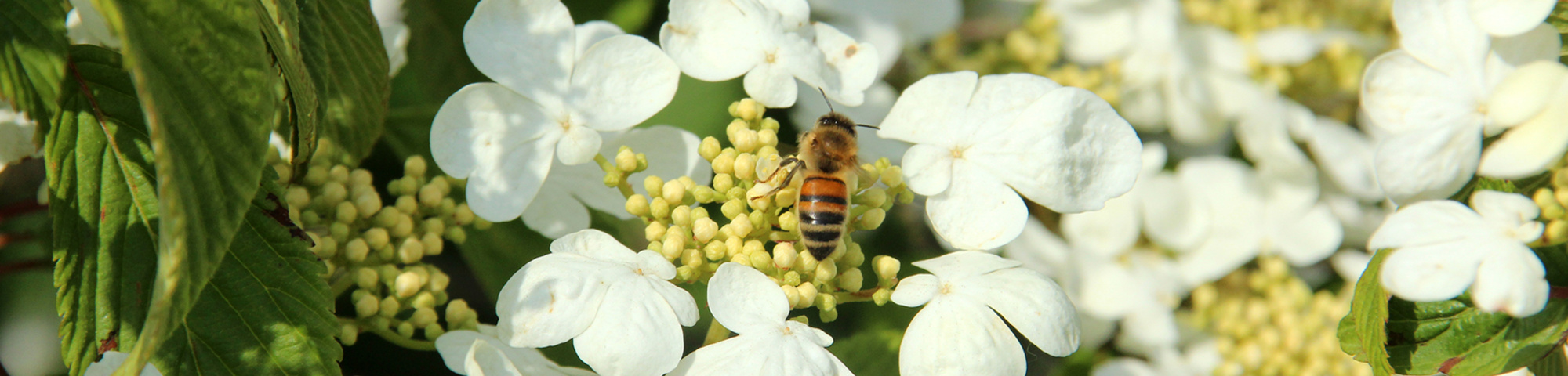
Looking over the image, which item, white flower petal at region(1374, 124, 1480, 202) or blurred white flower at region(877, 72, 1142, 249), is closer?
blurred white flower at region(877, 72, 1142, 249)

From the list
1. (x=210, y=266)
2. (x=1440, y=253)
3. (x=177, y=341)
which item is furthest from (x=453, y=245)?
(x=1440, y=253)

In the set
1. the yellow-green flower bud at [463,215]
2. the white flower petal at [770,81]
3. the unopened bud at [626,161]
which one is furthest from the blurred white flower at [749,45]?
the yellow-green flower bud at [463,215]

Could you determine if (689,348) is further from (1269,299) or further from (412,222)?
(1269,299)

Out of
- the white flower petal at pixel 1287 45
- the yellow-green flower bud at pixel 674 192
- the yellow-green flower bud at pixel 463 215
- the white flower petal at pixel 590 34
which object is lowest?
the white flower petal at pixel 1287 45

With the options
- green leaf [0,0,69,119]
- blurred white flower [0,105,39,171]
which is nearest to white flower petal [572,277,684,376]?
green leaf [0,0,69,119]

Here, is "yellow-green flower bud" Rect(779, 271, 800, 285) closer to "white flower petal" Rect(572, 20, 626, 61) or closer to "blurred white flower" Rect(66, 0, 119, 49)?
"white flower petal" Rect(572, 20, 626, 61)

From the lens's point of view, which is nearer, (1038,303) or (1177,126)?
(1038,303)

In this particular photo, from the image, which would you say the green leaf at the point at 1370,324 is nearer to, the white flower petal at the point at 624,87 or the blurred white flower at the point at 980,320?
the blurred white flower at the point at 980,320
